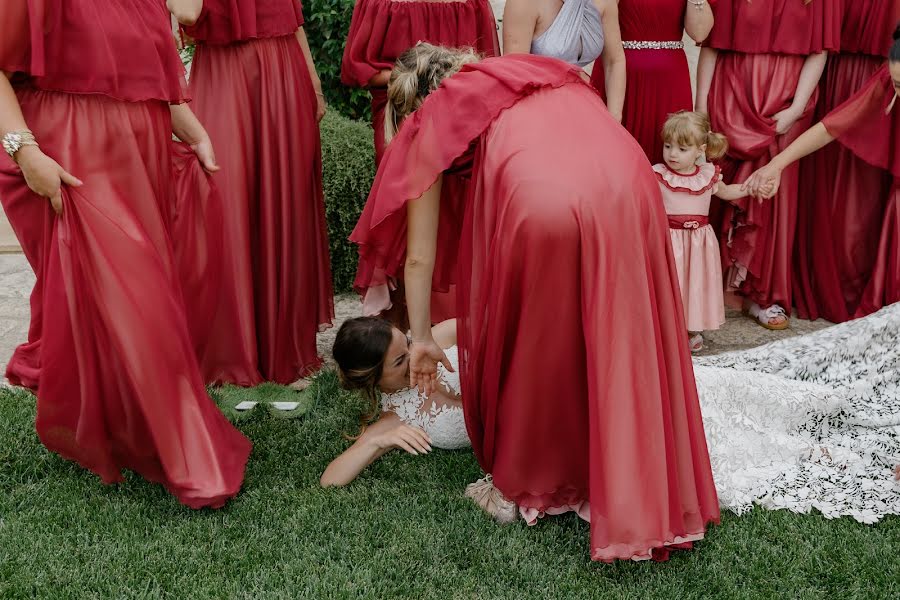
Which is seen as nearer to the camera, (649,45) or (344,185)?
(649,45)

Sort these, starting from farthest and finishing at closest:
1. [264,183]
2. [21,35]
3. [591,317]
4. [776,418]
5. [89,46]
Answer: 1. [264,183]
2. [776,418]
3. [89,46]
4. [21,35]
5. [591,317]

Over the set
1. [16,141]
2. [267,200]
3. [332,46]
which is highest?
[332,46]

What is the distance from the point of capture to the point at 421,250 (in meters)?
2.85

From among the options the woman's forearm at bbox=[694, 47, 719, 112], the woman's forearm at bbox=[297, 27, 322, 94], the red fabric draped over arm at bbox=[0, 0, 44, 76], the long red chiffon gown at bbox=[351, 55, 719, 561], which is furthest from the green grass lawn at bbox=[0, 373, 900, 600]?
the woman's forearm at bbox=[694, 47, 719, 112]

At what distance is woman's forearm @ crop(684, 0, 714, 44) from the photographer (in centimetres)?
465

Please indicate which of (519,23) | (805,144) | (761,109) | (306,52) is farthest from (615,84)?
(306,52)

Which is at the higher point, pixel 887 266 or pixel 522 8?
pixel 522 8

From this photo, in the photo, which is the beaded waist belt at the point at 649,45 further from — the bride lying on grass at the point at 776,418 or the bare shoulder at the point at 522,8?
the bride lying on grass at the point at 776,418

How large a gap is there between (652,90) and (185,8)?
7.47 ft

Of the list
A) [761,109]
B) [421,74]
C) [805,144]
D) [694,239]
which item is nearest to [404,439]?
[421,74]

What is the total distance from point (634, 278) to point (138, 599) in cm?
166

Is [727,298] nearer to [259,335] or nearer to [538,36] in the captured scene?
[538,36]

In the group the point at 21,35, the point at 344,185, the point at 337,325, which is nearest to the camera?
the point at 21,35

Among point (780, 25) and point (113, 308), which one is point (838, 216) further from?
point (113, 308)
